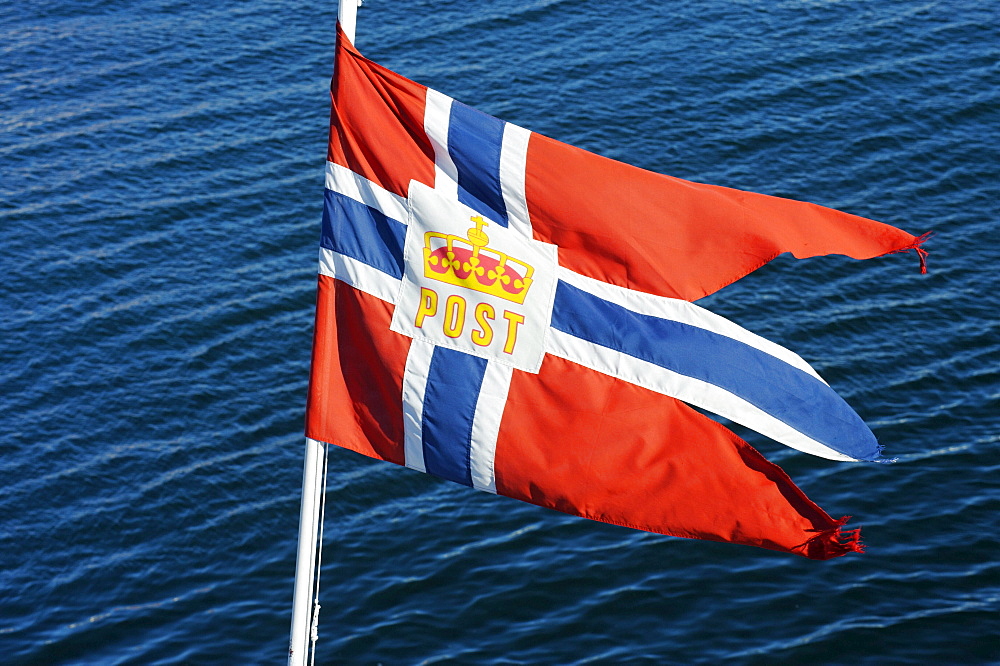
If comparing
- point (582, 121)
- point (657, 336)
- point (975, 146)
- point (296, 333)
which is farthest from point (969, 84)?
point (657, 336)

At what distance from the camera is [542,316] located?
823 centimetres

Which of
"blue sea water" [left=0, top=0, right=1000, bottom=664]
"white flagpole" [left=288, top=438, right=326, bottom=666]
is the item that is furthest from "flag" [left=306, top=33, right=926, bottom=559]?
"blue sea water" [left=0, top=0, right=1000, bottom=664]

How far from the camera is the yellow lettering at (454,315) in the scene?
820 cm

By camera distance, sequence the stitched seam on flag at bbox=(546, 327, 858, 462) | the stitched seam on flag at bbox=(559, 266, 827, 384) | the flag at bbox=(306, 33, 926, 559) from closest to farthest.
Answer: the stitched seam on flag at bbox=(546, 327, 858, 462), the flag at bbox=(306, 33, 926, 559), the stitched seam on flag at bbox=(559, 266, 827, 384)

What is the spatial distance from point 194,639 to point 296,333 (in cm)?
756

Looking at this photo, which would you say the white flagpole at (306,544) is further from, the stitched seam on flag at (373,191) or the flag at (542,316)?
the stitched seam on flag at (373,191)

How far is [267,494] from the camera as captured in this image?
17.1m

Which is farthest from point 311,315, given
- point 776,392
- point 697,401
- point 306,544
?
point 776,392

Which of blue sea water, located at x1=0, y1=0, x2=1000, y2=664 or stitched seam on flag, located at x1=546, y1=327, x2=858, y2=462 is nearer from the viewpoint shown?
stitched seam on flag, located at x1=546, y1=327, x2=858, y2=462

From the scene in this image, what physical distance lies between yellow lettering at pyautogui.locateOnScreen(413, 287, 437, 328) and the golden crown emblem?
13cm

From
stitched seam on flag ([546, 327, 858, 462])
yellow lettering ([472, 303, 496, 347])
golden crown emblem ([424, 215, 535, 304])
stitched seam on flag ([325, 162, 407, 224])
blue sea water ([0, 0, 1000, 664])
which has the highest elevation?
stitched seam on flag ([325, 162, 407, 224])

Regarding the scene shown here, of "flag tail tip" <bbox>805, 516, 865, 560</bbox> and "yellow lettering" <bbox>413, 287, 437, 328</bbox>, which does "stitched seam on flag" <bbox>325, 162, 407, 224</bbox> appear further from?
"flag tail tip" <bbox>805, 516, 865, 560</bbox>

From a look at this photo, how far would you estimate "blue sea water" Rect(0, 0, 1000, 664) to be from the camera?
47.3 feet

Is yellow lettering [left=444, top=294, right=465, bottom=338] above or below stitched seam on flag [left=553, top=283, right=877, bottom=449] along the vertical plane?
above
